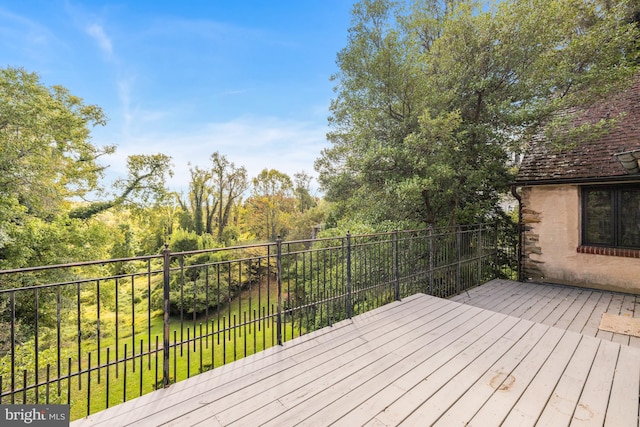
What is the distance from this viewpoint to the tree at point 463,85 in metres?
5.22

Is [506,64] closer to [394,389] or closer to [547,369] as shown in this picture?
[547,369]

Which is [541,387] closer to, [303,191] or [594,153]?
[594,153]

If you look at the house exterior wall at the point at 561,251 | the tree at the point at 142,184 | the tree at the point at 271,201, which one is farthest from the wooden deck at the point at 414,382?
the tree at the point at 271,201

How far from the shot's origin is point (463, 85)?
5.95 m

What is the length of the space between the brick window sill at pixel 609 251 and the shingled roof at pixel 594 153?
139cm

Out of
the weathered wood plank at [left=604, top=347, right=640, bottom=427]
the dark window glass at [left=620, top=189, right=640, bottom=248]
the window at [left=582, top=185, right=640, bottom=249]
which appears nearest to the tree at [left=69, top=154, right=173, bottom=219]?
the weathered wood plank at [left=604, top=347, right=640, bottom=427]

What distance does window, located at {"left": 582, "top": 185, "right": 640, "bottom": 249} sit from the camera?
17.4ft

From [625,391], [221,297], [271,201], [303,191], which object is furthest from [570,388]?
[303,191]

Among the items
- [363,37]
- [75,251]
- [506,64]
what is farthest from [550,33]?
[75,251]

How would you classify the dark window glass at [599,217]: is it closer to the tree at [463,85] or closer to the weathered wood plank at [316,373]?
the tree at [463,85]

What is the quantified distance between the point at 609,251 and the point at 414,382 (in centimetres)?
594

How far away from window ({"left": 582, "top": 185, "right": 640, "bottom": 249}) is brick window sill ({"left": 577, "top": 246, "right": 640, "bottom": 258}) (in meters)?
0.13

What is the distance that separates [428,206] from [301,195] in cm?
1946

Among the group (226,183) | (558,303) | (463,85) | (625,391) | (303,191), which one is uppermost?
(463,85)
